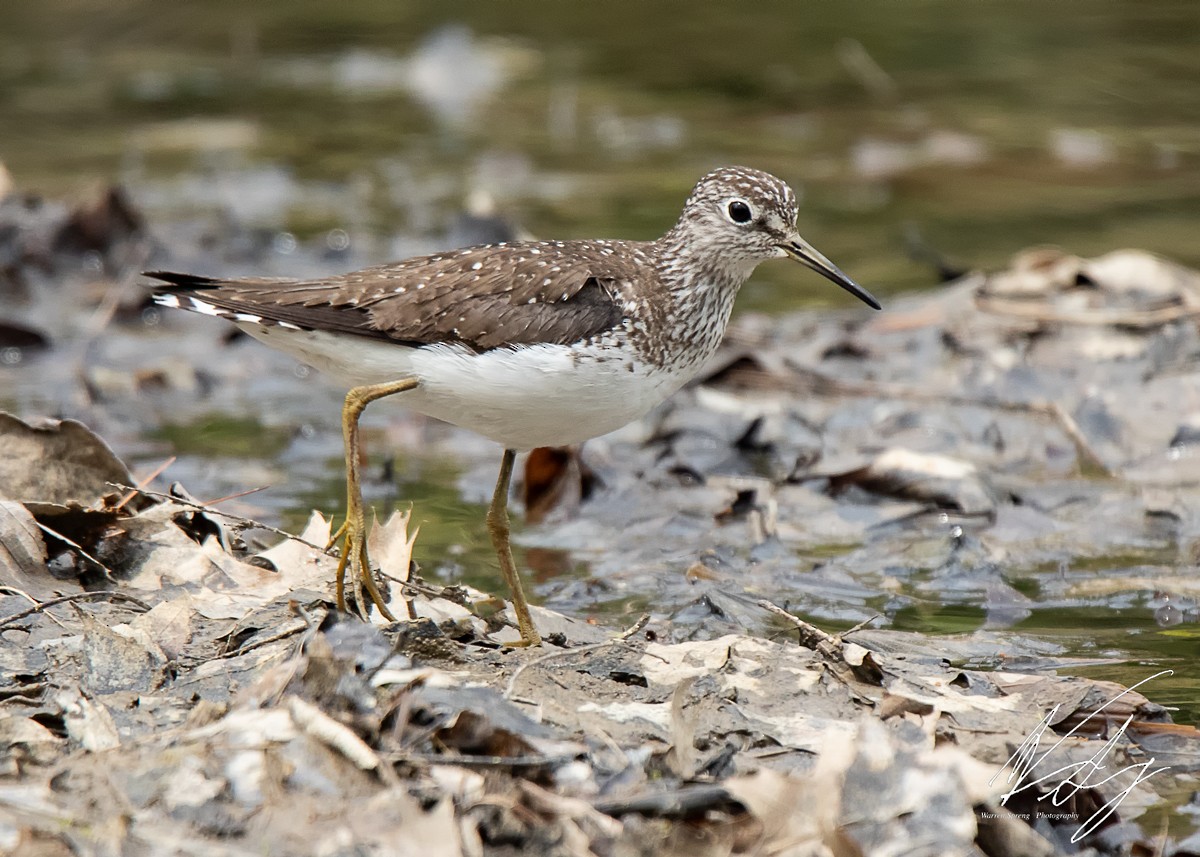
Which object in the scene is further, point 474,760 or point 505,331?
point 505,331

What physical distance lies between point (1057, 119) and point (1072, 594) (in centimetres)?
929

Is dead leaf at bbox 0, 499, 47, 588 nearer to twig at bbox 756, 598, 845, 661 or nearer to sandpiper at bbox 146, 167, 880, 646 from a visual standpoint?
sandpiper at bbox 146, 167, 880, 646

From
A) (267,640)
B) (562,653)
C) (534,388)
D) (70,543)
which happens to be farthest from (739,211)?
(70,543)

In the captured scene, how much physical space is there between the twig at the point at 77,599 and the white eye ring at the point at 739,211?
9.12ft

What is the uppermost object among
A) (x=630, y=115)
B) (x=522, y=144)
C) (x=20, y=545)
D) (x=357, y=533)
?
(x=357, y=533)

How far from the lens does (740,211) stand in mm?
6219

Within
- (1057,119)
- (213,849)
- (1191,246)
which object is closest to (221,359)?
(213,849)

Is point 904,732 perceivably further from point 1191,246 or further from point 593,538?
point 1191,246

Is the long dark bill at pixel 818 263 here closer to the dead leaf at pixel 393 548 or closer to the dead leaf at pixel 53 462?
the dead leaf at pixel 393 548

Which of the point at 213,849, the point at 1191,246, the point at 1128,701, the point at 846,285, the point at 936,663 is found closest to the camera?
the point at 213,849

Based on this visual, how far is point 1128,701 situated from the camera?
197 inches

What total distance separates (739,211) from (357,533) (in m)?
2.13

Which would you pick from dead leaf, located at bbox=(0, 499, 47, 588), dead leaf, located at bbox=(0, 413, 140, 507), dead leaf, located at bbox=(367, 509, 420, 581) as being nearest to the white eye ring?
dead leaf, located at bbox=(367, 509, 420, 581)

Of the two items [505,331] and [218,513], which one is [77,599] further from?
[505,331]
